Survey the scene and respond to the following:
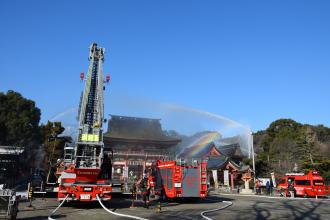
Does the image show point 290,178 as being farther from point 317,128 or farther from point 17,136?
point 317,128

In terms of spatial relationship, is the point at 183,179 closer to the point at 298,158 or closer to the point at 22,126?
the point at 298,158

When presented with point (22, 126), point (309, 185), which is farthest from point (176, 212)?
point (22, 126)

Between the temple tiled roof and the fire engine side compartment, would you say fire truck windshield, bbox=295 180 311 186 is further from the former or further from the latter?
the temple tiled roof

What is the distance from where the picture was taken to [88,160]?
15336mm

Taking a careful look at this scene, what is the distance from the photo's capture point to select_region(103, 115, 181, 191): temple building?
50.6m

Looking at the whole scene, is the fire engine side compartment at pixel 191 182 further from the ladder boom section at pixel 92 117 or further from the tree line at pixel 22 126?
the tree line at pixel 22 126

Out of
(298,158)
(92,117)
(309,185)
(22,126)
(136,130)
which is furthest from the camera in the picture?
(136,130)

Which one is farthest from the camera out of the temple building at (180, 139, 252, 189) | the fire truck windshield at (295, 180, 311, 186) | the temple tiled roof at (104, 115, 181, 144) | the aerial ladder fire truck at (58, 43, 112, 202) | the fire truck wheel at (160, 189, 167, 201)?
the temple tiled roof at (104, 115, 181, 144)

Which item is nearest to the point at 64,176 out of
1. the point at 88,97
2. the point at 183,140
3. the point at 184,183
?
the point at 88,97

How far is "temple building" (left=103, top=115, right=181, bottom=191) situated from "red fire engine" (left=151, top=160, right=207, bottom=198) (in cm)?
2909

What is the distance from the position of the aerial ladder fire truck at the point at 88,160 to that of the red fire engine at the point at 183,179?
4.34 metres

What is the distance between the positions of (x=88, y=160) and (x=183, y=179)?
6.06 metres

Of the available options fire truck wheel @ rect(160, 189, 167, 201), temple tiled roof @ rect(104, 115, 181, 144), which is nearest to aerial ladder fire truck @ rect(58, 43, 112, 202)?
fire truck wheel @ rect(160, 189, 167, 201)

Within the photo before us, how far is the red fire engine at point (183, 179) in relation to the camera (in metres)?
18.3
